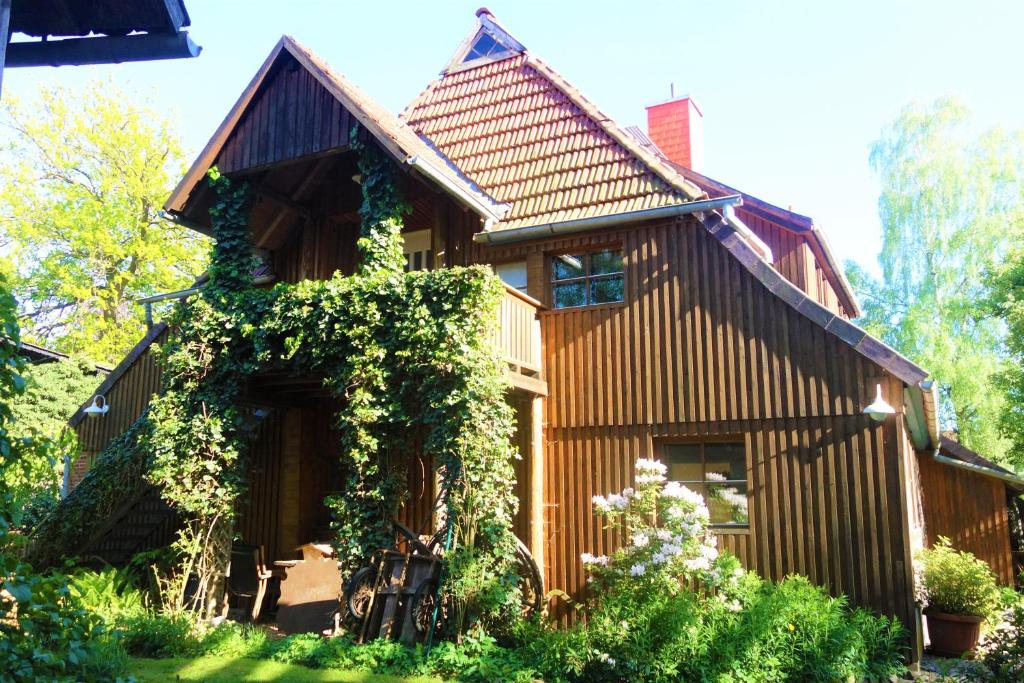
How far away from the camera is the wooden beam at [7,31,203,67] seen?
198 inches

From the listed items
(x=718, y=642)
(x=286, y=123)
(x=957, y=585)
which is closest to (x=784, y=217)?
(x=957, y=585)

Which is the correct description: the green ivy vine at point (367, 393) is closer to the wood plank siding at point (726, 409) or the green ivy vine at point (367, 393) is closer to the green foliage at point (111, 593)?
the green foliage at point (111, 593)

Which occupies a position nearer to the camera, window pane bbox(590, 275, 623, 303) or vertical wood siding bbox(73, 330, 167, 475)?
window pane bbox(590, 275, 623, 303)

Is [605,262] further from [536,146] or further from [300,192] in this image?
[300,192]

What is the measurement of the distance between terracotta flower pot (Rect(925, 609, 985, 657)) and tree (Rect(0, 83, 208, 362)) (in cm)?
2563

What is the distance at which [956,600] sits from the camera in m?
10.4

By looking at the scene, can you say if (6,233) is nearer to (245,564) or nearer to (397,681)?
(245,564)

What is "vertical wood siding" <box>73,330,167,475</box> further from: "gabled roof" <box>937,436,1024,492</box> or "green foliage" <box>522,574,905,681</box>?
"gabled roof" <box>937,436,1024,492</box>

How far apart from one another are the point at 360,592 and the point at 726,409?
5.18 meters

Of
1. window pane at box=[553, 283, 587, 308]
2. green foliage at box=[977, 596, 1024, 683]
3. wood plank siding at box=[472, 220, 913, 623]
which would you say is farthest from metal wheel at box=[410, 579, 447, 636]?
green foliage at box=[977, 596, 1024, 683]

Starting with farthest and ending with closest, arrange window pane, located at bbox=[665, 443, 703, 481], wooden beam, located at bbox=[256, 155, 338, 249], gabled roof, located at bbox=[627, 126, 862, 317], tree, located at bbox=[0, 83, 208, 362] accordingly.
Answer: tree, located at bbox=[0, 83, 208, 362] → wooden beam, located at bbox=[256, 155, 338, 249] → gabled roof, located at bbox=[627, 126, 862, 317] → window pane, located at bbox=[665, 443, 703, 481]

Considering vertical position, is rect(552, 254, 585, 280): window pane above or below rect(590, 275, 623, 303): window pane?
above

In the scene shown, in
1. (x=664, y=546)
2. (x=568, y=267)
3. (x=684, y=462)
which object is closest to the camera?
(x=664, y=546)

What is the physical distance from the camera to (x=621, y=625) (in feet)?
27.5
